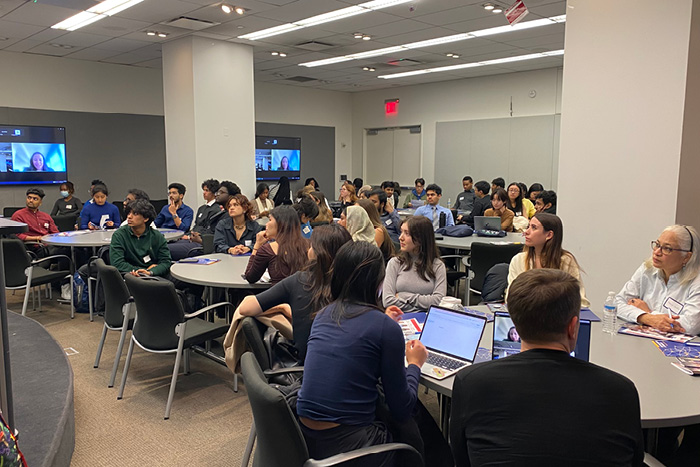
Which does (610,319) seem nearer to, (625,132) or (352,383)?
(352,383)

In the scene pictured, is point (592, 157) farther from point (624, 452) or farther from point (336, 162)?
point (336, 162)

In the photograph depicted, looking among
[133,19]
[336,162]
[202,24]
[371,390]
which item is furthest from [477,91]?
[371,390]

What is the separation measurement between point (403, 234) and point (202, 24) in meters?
5.28

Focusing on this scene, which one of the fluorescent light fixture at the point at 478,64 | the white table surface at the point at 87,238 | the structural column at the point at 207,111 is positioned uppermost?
the fluorescent light fixture at the point at 478,64

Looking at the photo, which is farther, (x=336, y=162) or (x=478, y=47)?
(x=336, y=162)

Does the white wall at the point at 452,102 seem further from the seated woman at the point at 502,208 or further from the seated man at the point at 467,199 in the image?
the seated woman at the point at 502,208

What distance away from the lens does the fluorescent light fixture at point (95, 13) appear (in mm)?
6410

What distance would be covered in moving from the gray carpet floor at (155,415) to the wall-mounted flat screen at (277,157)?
821cm

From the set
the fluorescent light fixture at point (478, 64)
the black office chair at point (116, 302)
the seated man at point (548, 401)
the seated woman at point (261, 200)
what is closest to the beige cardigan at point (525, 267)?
the seated man at point (548, 401)

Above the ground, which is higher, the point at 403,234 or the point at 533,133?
the point at 533,133

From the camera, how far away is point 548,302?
150 centimetres

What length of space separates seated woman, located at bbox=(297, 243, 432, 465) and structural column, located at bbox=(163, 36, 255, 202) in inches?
265

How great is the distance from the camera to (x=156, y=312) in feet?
11.4

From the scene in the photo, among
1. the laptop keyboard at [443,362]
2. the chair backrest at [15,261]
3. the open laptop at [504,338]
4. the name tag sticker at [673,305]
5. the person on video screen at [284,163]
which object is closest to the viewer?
the open laptop at [504,338]
